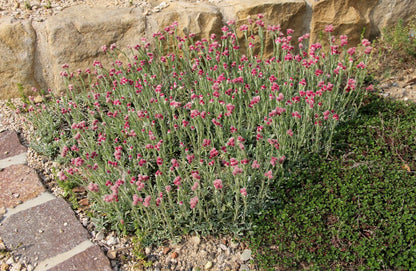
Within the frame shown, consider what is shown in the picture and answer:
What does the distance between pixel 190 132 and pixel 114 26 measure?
188 cm

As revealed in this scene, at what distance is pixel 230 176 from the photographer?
3.59m

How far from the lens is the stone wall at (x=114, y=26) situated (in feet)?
16.1

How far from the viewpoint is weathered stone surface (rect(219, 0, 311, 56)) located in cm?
517

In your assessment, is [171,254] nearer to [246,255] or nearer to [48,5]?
[246,255]

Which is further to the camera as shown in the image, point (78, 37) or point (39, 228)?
point (78, 37)

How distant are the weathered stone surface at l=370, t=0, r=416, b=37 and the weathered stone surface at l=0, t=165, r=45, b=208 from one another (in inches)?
199

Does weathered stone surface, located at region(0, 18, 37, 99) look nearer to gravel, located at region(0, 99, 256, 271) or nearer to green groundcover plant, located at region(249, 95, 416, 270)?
gravel, located at region(0, 99, 256, 271)

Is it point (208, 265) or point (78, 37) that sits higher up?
point (78, 37)

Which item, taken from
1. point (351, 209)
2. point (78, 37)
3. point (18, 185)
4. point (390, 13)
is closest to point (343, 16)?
point (390, 13)

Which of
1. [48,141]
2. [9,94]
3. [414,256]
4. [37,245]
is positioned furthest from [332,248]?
[9,94]

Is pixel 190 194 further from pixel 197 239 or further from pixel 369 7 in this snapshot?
pixel 369 7

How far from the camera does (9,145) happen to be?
453cm

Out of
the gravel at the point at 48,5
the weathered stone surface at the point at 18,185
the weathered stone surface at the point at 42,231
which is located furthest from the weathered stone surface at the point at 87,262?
the gravel at the point at 48,5

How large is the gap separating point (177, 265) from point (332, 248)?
1306 millimetres
